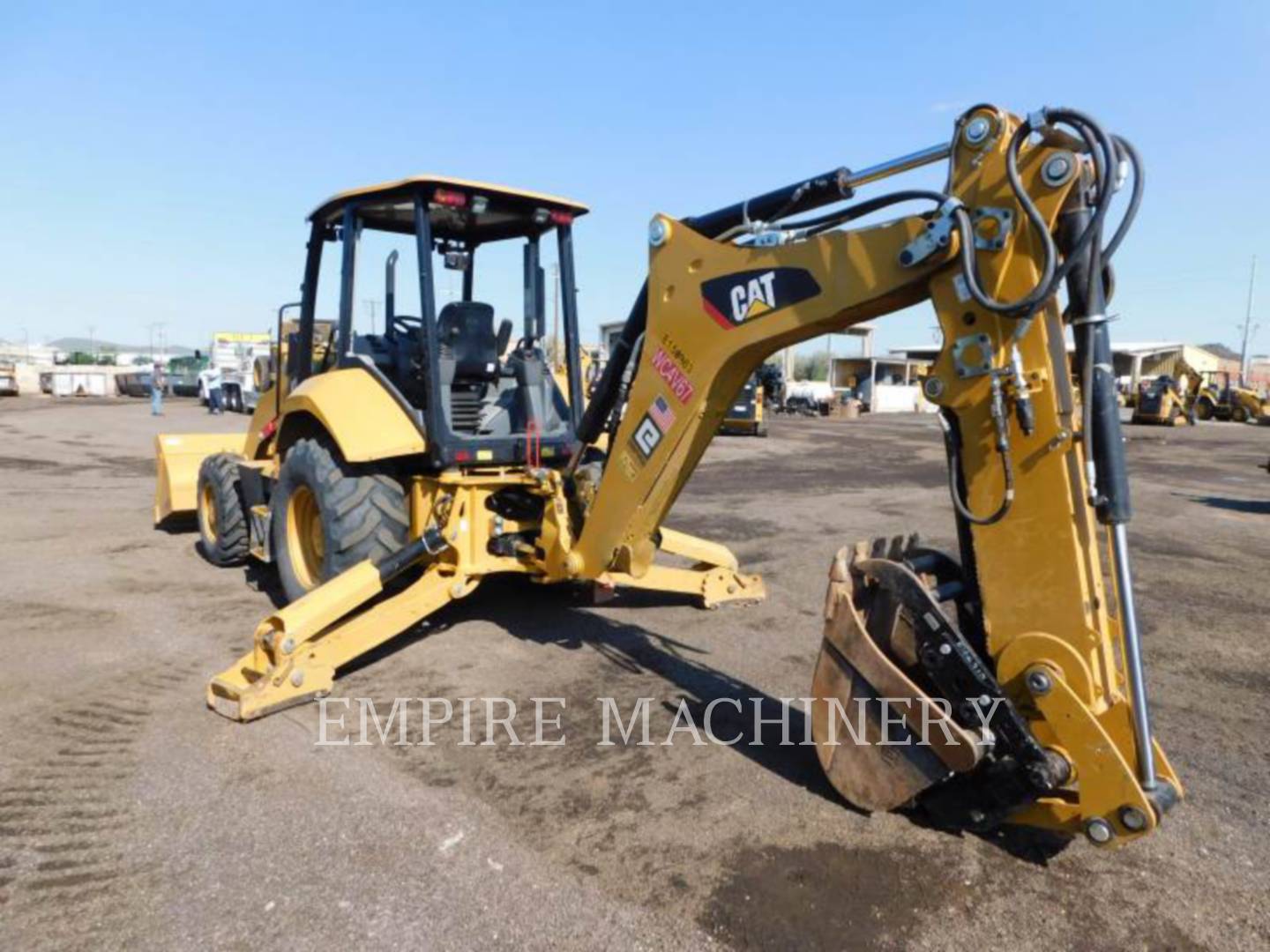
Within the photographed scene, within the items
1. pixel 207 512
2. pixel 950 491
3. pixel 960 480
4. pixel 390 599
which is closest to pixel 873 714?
pixel 960 480

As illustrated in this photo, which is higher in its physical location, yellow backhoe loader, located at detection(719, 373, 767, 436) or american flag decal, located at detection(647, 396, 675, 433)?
american flag decal, located at detection(647, 396, 675, 433)

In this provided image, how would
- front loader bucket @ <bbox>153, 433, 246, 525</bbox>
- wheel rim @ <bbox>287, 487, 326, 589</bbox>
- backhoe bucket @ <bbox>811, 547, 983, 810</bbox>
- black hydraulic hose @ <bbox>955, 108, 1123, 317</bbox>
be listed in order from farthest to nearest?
A: front loader bucket @ <bbox>153, 433, 246, 525</bbox> < wheel rim @ <bbox>287, 487, 326, 589</bbox> < backhoe bucket @ <bbox>811, 547, 983, 810</bbox> < black hydraulic hose @ <bbox>955, 108, 1123, 317</bbox>

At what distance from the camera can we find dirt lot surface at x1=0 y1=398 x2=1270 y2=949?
2.60m

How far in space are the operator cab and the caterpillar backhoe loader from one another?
65 mm

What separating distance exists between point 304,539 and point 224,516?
150 centimetres

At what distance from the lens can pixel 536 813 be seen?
3.21m

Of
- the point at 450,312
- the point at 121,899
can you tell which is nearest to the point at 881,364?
the point at 450,312

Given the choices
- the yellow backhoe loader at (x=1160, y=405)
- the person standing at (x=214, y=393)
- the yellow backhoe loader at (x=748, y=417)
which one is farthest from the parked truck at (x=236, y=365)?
the yellow backhoe loader at (x=1160, y=405)

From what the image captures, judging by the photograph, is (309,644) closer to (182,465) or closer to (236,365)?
(182,465)

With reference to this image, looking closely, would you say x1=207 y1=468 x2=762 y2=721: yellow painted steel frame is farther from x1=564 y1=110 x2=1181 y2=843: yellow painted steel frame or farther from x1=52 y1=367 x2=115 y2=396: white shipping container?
x1=52 y1=367 x2=115 y2=396: white shipping container

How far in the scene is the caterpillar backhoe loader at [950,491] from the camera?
267 centimetres

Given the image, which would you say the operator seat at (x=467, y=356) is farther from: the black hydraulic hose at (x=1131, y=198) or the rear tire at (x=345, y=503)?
the black hydraulic hose at (x=1131, y=198)

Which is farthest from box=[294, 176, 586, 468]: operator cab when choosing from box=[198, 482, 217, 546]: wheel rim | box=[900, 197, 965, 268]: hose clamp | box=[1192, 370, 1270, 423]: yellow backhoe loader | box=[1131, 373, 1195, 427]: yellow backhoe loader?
box=[1192, 370, 1270, 423]: yellow backhoe loader

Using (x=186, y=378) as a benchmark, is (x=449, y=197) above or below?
above
